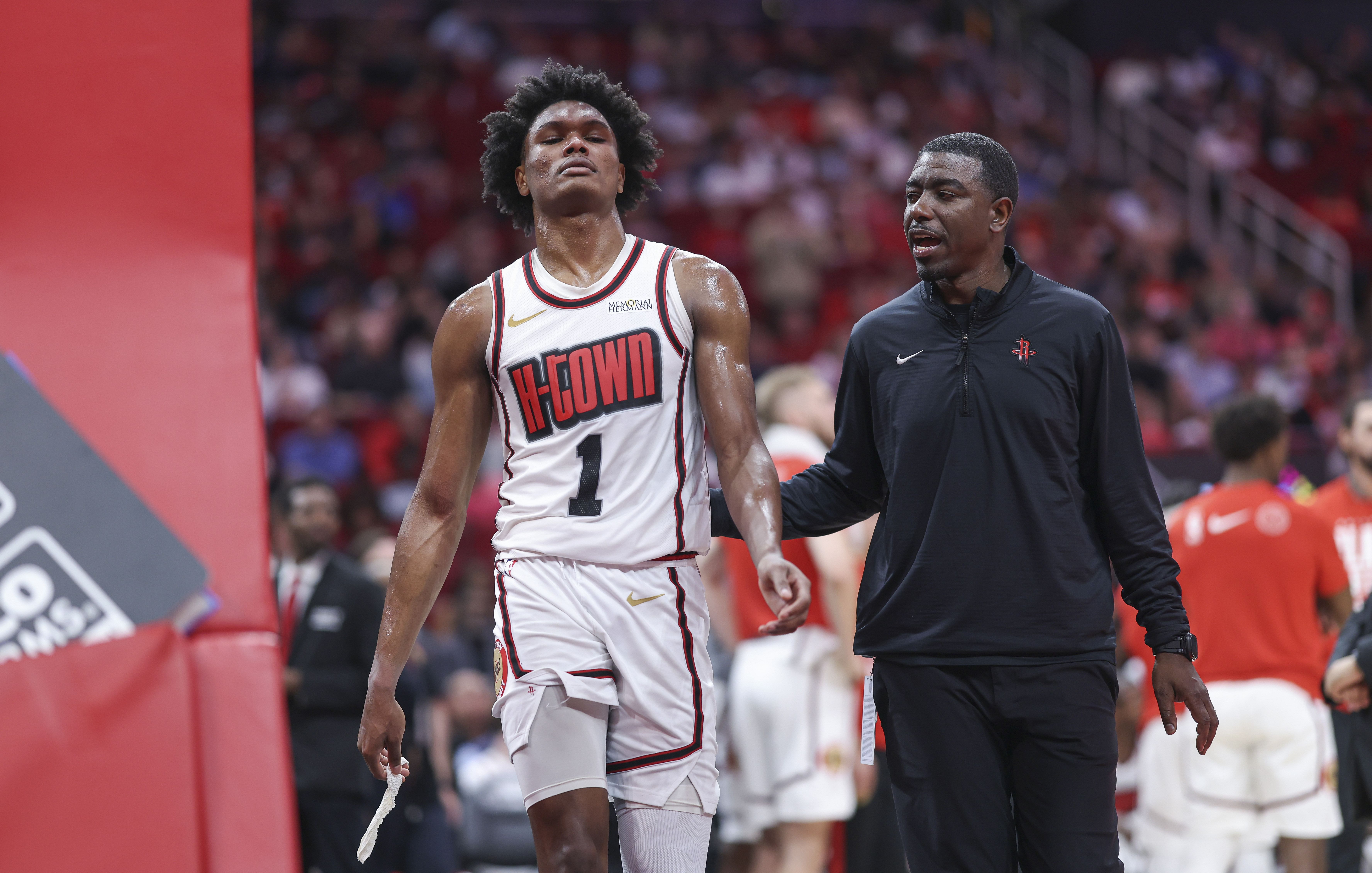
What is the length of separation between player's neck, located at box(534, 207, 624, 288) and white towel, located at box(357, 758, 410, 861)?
4.14 ft

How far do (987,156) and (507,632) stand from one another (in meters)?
1.63

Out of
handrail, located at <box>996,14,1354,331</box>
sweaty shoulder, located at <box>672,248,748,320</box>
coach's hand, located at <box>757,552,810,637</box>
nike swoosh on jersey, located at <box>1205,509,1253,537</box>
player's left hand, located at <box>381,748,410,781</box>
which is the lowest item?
player's left hand, located at <box>381,748,410,781</box>

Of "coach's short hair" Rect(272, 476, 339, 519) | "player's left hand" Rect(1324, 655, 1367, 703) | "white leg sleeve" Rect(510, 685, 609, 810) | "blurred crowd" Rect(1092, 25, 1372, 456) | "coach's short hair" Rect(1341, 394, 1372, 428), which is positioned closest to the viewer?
"white leg sleeve" Rect(510, 685, 609, 810)

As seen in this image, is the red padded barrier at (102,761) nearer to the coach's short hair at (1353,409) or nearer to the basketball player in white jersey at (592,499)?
the basketball player in white jersey at (592,499)

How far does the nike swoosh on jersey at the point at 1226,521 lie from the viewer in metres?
5.96

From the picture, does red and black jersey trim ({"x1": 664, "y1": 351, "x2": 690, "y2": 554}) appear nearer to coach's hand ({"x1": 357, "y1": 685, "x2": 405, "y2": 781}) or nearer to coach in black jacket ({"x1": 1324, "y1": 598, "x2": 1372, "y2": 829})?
coach's hand ({"x1": 357, "y1": 685, "x2": 405, "y2": 781})

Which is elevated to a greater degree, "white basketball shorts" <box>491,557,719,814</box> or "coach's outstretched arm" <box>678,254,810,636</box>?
"coach's outstretched arm" <box>678,254,810,636</box>

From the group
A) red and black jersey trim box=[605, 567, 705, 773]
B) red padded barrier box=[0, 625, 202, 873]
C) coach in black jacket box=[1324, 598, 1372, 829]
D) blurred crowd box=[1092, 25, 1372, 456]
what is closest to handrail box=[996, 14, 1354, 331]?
blurred crowd box=[1092, 25, 1372, 456]

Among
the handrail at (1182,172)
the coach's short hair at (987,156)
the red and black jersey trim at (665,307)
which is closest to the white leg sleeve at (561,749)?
the red and black jersey trim at (665,307)

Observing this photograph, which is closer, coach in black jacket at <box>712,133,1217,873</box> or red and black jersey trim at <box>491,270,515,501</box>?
coach in black jacket at <box>712,133,1217,873</box>

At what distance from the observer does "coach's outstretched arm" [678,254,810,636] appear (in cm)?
321

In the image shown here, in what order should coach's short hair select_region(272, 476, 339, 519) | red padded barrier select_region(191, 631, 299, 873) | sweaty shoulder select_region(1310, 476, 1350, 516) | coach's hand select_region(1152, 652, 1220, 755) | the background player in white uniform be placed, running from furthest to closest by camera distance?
coach's short hair select_region(272, 476, 339, 519) < sweaty shoulder select_region(1310, 476, 1350, 516) < the background player in white uniform < coach's hand select_region(1152, 652, 1220, 755) < red padded barrier select_region(191, 631, 299, 873)

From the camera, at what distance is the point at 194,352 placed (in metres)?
3.26

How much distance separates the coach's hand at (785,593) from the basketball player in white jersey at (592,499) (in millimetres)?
33
